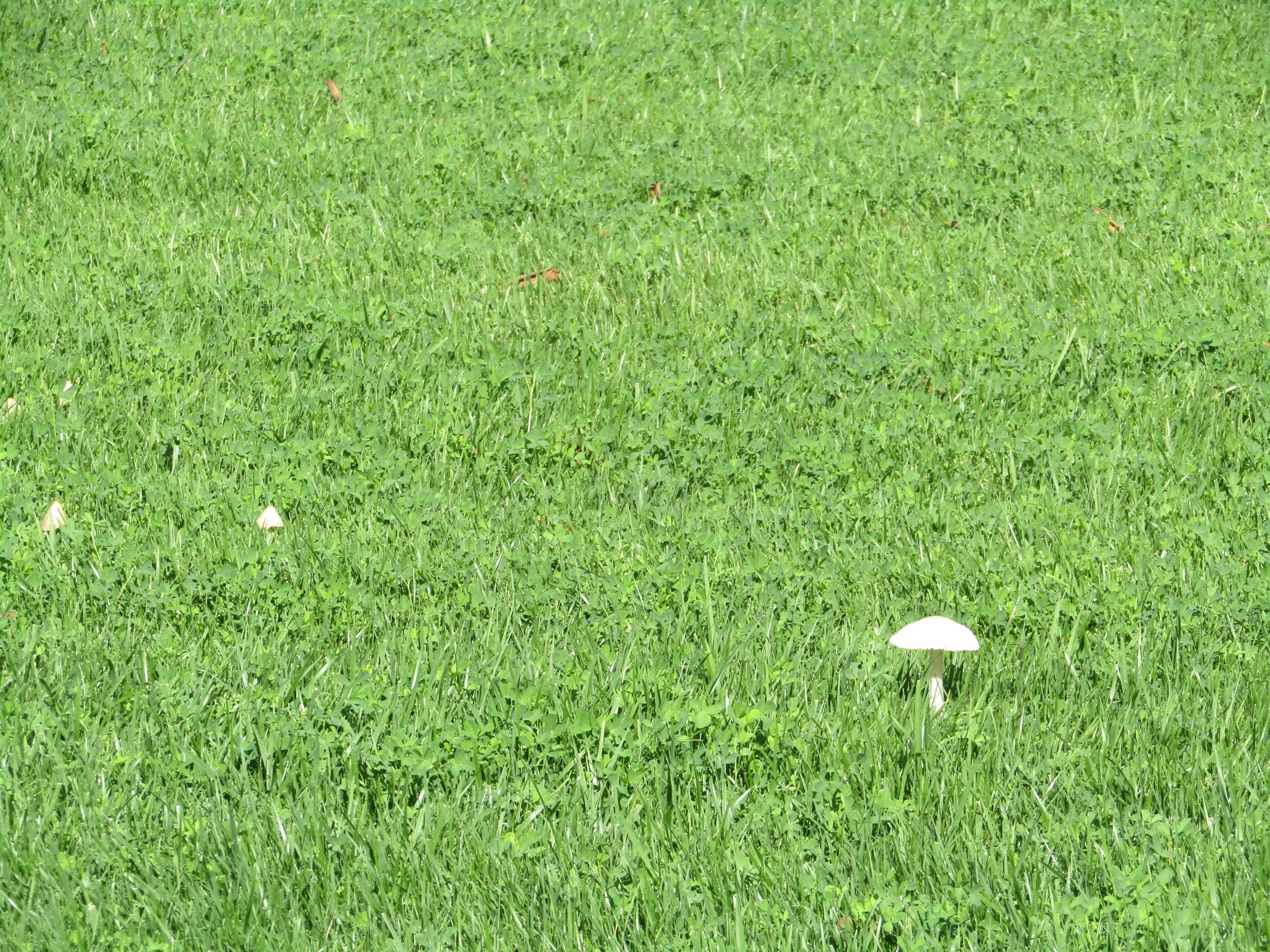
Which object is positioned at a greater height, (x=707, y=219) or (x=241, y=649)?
(x=707, y=219)

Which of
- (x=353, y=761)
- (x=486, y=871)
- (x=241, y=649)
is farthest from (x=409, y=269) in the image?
(x=486, y=871)

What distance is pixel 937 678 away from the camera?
10.6 feet

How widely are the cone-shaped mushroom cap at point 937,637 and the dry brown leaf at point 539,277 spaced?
2950 millimetres

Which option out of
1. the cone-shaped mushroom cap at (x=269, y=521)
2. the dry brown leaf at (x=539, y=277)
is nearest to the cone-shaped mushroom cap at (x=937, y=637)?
the cone-shaped mushroom cap at (x=269, y=521)

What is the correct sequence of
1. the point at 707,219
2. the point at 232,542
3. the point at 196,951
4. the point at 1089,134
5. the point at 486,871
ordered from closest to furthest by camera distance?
the point at 196,951, the point at 486,871, the point at 232,542, the point at 707,219, the point at 1089,134

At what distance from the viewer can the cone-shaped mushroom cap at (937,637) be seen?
3.18m

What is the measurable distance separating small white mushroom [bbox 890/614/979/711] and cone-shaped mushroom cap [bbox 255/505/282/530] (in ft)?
6.20

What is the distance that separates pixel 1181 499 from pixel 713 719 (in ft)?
6.17

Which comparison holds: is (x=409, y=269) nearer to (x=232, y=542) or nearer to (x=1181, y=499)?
(x=232, y=542)

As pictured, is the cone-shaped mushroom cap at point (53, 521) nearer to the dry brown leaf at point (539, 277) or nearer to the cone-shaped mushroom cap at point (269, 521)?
the cone-shaped mushroom cap at point (269, 521)

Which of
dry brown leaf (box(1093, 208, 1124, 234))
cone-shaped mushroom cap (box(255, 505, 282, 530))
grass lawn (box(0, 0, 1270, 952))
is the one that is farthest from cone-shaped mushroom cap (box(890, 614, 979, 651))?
dry brown leaf (box(1093, 208, 1124, 234))

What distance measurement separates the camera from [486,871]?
267 centimetres

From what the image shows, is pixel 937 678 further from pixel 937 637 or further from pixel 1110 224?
pixel 1110 224

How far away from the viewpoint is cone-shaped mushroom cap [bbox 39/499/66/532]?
393 cm
